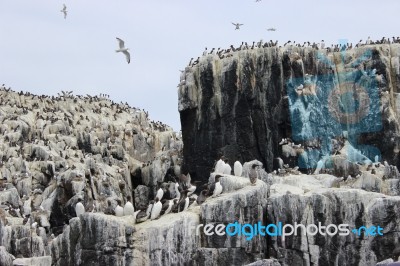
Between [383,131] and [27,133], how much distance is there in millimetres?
23574

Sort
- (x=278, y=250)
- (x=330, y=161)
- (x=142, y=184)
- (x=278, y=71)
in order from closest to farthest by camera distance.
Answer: (x=278, y=250)
(x=330, y=161)
(x=278, y=71)
(x=142, y=184)

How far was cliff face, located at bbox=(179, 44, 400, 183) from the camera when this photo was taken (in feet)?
132

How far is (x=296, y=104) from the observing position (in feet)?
133

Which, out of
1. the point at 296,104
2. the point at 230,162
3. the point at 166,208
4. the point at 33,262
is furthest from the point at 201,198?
the point at 296,104

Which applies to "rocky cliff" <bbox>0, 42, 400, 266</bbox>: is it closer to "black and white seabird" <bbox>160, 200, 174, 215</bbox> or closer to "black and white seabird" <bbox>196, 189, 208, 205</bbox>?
"black and white seabird" <bbox>196, 189, 208, 205</bbox>

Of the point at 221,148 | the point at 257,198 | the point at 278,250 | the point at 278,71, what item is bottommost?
the point at 278,250

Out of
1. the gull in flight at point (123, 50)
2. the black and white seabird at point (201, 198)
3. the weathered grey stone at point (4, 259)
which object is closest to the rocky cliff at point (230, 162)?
the weathered grey stone at point (4, 259)

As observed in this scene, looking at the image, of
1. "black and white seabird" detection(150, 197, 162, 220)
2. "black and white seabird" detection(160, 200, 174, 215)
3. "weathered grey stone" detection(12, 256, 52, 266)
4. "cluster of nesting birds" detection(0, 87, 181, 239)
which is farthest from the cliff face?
"weathered grey stone" detection(12, 256, 52, 266)

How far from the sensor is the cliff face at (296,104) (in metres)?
40.3

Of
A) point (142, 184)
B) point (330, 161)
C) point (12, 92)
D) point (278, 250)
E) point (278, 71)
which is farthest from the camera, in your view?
point (12, 92)

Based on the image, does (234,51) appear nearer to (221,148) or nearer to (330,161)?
(221,148)

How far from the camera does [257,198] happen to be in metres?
24.4

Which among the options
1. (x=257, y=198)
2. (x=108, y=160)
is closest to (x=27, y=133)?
(x=108, y=160)

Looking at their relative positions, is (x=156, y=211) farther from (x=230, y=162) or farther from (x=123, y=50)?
(x=230, y=162)
